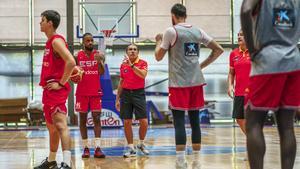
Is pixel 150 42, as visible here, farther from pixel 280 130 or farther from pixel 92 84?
pixel 280 130

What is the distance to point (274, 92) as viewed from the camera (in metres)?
3.89

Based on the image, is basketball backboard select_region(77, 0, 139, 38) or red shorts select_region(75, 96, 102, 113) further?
basketball backboard select_region(77, 0, 139, 38)

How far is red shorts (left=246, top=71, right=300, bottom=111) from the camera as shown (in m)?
3.88

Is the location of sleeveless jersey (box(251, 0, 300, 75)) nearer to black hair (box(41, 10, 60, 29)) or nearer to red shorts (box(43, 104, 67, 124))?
red shorts (box(43, 104, 67, 124))

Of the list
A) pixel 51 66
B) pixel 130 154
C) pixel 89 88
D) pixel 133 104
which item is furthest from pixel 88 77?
pixel 51 66

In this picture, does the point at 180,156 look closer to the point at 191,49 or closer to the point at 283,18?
the point at 191,49

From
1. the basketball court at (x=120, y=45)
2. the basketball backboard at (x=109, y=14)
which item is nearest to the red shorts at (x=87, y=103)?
the basketball court at (x=120, y=45)

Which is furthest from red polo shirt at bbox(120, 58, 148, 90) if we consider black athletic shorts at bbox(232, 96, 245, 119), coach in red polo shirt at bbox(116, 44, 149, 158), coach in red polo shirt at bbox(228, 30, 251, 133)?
black athletic shorts at bbox(232, 96, 245, 119)

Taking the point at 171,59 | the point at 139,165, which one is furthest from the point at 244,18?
the point at 139,165

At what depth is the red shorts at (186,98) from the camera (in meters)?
6.17

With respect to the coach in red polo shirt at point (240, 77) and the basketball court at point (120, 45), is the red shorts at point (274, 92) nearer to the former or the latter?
the coach in red polo shirt at point (240, 77)

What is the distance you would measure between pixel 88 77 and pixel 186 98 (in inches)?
121

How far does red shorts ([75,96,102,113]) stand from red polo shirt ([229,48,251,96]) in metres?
2.27

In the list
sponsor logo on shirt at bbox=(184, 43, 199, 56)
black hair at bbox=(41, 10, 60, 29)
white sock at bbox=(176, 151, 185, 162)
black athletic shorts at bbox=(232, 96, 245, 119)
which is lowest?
white sock at bbox=(176, 151, 185, 162)
